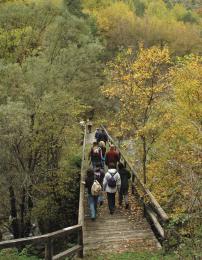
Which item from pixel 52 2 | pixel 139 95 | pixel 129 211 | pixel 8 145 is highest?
pixel 52 2

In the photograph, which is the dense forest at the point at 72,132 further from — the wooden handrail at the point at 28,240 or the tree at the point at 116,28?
the tree at the point at 116,28

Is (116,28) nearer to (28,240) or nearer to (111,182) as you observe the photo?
(111,182)

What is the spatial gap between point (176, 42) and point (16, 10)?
3611cm

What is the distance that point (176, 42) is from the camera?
64.6m

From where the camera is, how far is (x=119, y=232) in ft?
41.1

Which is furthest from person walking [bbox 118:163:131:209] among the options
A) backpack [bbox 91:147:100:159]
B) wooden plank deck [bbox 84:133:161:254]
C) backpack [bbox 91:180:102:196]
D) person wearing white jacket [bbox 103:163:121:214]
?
backpack [bbox 91:147:100:159]

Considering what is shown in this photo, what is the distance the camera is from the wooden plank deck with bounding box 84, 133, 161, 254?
1137 centimetres

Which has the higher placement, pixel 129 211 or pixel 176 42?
pixel 176 42

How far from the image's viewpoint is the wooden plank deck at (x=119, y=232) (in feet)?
37.3

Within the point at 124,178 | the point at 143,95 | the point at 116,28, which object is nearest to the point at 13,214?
the point at 124,178

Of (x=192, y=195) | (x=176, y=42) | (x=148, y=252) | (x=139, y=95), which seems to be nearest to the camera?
(x=192, y=195)

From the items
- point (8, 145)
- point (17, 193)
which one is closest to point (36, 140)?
point (8, 145)

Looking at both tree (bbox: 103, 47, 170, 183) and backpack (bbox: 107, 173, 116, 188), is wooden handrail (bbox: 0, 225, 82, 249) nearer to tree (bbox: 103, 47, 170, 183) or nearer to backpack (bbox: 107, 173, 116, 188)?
backpack (bbox: 107, 173, 116, 188)

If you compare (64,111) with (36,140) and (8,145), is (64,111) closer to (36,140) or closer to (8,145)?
(36,140)
